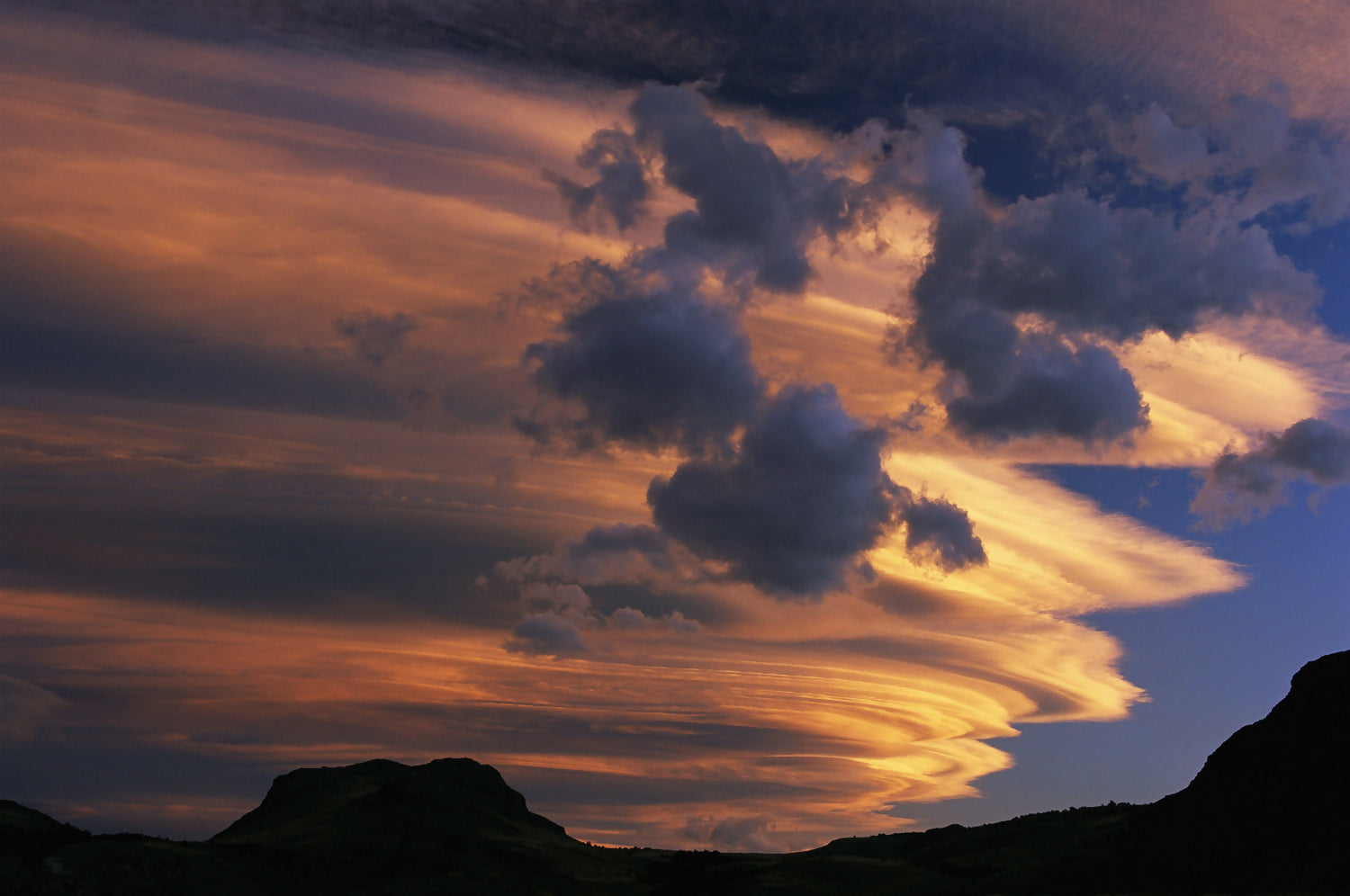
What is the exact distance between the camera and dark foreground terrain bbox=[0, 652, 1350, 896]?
76.0 meters

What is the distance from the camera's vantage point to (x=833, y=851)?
112 m

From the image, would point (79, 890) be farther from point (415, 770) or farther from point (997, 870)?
point (997, 870)

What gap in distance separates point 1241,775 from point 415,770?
268ft

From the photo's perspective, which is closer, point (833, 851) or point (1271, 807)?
point (1271, 807)

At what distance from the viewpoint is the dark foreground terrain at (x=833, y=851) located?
76.0 meters

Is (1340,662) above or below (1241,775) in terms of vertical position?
above

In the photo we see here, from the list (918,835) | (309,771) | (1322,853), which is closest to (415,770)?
(309,771)

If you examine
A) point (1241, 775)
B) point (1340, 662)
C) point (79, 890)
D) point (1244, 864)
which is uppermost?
point (1340, 662)

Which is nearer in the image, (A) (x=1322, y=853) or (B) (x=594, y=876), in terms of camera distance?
(A) (x=1322, y=853)

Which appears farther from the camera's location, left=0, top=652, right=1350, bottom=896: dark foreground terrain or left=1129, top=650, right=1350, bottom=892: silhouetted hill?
left=0, top=652, right=1350, bottom=896: dark foreground terrain

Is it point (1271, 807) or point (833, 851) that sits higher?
point (1271, 807)

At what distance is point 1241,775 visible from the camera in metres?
83.6

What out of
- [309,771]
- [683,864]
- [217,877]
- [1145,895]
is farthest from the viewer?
[309,771]

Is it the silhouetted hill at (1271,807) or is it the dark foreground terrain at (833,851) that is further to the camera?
the dark foreground terrain at (833,851)
